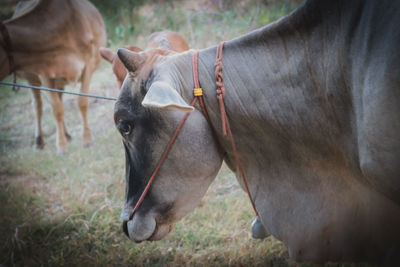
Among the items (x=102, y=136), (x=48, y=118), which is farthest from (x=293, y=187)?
(x=48, y=118)

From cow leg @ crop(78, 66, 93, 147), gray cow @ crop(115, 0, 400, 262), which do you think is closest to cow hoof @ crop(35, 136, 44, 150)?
cow leg @ crop(78, 66, 93, 147)

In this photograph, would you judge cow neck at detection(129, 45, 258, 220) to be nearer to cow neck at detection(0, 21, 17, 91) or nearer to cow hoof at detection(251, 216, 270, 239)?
cow hoof at detection(251, 216, 270, 239)

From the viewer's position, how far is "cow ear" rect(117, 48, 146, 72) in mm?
1734

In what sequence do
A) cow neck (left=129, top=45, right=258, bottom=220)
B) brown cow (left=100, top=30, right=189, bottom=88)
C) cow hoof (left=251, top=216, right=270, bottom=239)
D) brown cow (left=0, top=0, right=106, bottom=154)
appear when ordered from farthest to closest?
brown cow (left=0, top=0, right=106, bottom=154) → brown cow (left=100, top=30, right=189, bottom=88) → cow hoof (left=251, top=216, right=270, bottom=239) → cow neck (left=129, top=45, right=258, bottom=220)

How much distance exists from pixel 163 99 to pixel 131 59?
0.51 m

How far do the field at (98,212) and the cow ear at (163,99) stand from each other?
161 cm

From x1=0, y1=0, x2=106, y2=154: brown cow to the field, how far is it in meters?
0.72

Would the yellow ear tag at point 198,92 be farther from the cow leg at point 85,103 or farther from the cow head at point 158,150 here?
the cow leg at point 85,103

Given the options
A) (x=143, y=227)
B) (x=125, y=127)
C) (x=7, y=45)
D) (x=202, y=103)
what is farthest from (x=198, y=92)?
(x=7, y=45)

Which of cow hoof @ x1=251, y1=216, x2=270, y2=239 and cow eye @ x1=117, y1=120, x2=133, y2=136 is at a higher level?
cow eye @ x1=117, y1=120, x2=133, y2=136

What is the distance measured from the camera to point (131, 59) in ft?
5.74

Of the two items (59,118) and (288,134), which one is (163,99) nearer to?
(288,134)

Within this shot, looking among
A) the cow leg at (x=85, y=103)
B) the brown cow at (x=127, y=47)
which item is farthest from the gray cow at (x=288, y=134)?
the cow leg at (x=85, y=103)

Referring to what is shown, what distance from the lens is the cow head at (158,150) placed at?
1.70 m
